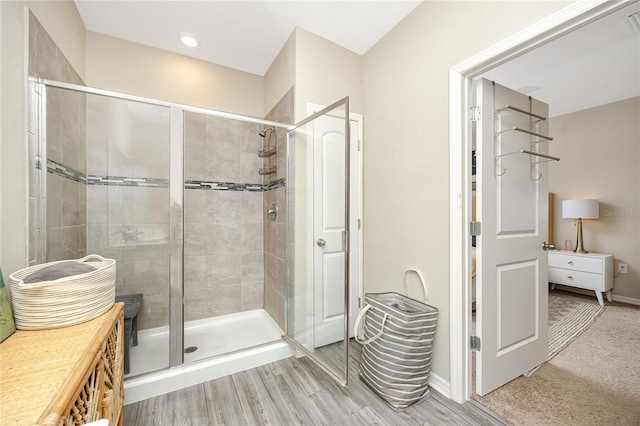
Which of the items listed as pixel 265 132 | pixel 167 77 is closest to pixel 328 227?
pixel 265 132

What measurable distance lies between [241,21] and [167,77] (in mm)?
936

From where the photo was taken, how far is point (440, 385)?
1.63 meters

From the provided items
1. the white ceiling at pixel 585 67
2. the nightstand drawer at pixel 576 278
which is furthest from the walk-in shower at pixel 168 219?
the nightstand drawer at pixel 576 278

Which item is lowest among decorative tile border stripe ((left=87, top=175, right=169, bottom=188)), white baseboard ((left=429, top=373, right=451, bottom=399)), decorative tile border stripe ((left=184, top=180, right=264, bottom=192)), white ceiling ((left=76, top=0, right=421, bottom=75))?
white baseboard ((left=429, top=373, right=451, bottom=399))

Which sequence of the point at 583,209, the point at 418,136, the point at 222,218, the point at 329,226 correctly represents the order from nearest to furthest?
the point at 418,136 < the point at 329,226 < the point at 222,218 < the point at 583,209

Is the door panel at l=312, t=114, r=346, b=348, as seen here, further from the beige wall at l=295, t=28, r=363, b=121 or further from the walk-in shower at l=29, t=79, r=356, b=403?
the beige wall at l=295, t=28, r=363, b=121

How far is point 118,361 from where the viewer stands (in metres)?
1.22

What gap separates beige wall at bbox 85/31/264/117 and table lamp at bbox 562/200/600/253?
14.2ft

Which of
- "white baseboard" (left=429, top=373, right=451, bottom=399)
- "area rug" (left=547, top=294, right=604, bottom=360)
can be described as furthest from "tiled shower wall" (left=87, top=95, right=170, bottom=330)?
"area rug" (left=547, top=294, right=604, bottom=360)

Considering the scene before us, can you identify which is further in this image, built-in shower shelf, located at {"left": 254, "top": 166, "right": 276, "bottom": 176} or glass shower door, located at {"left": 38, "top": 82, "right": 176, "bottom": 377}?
built-in shower shelf, located at {"left": 254, "top": 166, "right": 276, "bottom": 176}

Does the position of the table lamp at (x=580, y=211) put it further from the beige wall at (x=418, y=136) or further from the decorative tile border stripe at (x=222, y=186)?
the decorative tile border stripe at (x=222, y=186)

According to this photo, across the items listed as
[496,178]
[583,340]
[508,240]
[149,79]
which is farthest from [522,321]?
[149,79]

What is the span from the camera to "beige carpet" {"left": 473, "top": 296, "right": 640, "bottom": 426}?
147 centimetres

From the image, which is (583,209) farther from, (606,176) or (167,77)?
(167,77)
